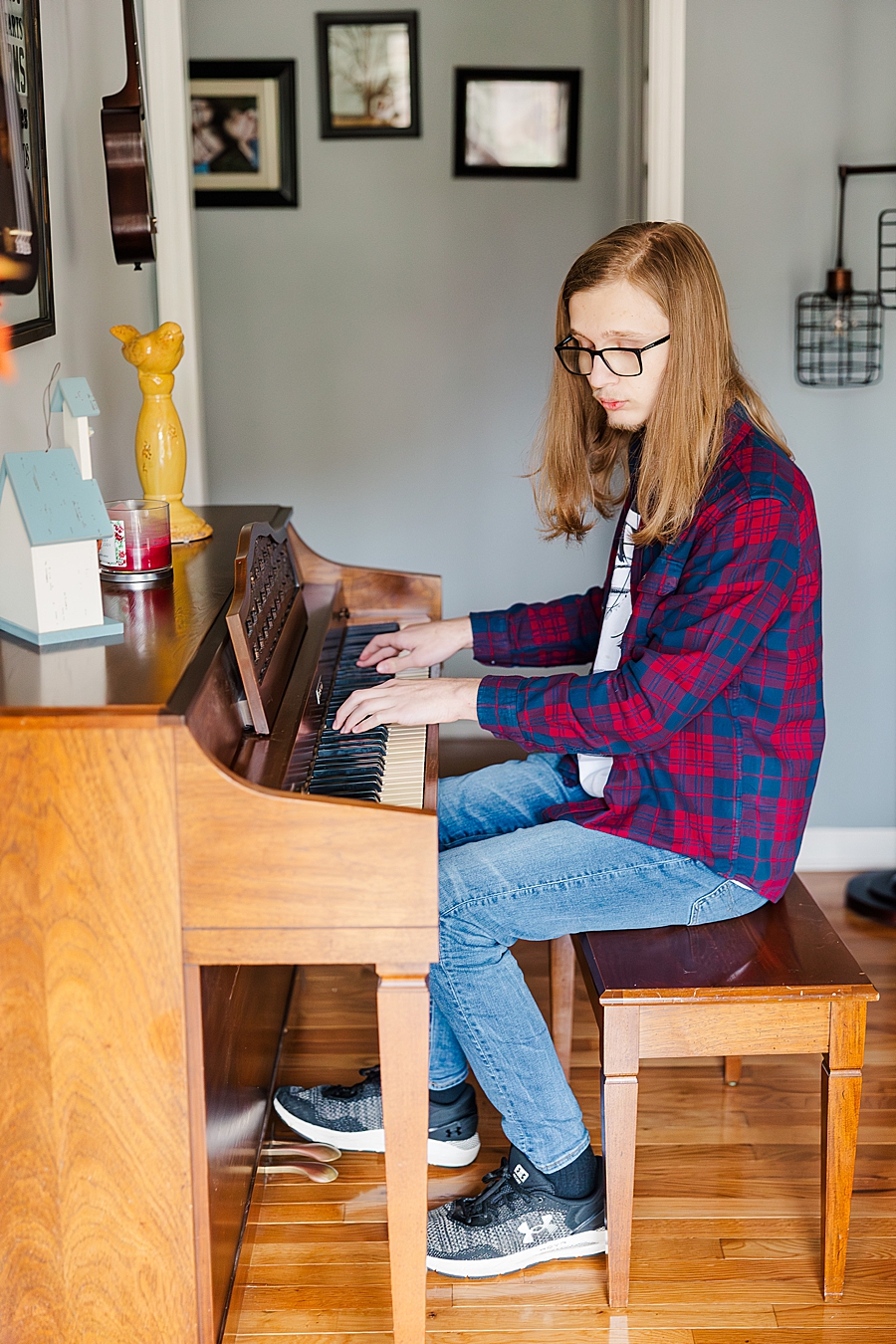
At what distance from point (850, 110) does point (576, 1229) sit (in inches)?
90.7

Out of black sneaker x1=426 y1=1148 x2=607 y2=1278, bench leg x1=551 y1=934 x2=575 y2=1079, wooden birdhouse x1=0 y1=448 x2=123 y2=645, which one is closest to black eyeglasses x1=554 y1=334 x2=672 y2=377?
wooden birdhouse x1=0 y1=448 x2=123 y2=645

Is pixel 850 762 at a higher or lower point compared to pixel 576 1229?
higher

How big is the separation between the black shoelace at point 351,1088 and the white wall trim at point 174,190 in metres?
1.35

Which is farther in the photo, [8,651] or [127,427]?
[127,427]

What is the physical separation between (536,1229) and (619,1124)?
0.26 m

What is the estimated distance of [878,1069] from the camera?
7.18 ft

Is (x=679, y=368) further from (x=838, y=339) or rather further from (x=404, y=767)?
(x=838, y=339)

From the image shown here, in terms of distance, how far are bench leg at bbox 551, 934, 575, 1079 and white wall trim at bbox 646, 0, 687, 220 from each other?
1595mm

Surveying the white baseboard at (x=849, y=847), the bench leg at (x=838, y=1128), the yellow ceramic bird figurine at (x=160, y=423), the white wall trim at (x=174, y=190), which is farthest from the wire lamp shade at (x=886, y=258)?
the bench leg at (x=838, y=1128)

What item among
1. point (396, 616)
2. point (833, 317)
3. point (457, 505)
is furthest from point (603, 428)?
point (457, 505)

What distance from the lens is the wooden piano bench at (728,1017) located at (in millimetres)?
1524

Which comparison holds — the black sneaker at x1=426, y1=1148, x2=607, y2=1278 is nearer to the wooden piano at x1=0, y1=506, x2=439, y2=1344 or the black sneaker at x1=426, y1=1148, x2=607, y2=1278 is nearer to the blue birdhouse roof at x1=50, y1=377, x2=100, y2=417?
the wooden piano at x1=0, y1=506, x2=439, y2=1344

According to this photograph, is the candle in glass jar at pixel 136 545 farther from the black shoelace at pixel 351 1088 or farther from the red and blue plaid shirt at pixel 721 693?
the black shoelace at pixel 351 1088

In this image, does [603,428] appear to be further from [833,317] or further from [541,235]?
[541,235]
